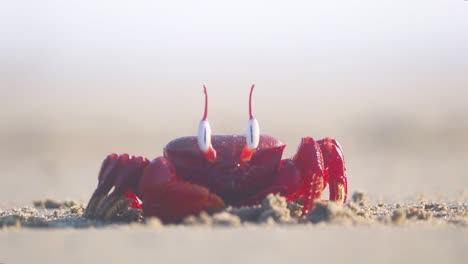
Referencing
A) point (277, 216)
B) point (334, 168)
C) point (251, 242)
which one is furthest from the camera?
point (334, 168)

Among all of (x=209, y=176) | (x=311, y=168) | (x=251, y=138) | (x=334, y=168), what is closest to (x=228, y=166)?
(x=209, y=176)

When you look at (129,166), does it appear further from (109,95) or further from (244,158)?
(109,95)

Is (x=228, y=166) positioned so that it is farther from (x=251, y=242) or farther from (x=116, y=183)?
(x=251, y=242)

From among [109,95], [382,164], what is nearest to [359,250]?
[382,164]

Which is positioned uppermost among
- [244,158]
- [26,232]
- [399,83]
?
[399,83]

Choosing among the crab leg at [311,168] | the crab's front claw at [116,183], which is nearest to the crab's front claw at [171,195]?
the crab's front claw at [116,183]

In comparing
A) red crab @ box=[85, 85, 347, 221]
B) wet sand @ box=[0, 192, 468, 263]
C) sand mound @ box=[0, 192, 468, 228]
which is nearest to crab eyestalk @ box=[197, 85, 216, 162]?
red crab @ box=[85, 85, 347, 221]

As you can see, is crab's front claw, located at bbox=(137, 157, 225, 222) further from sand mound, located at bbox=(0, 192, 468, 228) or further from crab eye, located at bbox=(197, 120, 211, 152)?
crab eye, located at bbox=(197, 120, 211, 152)
